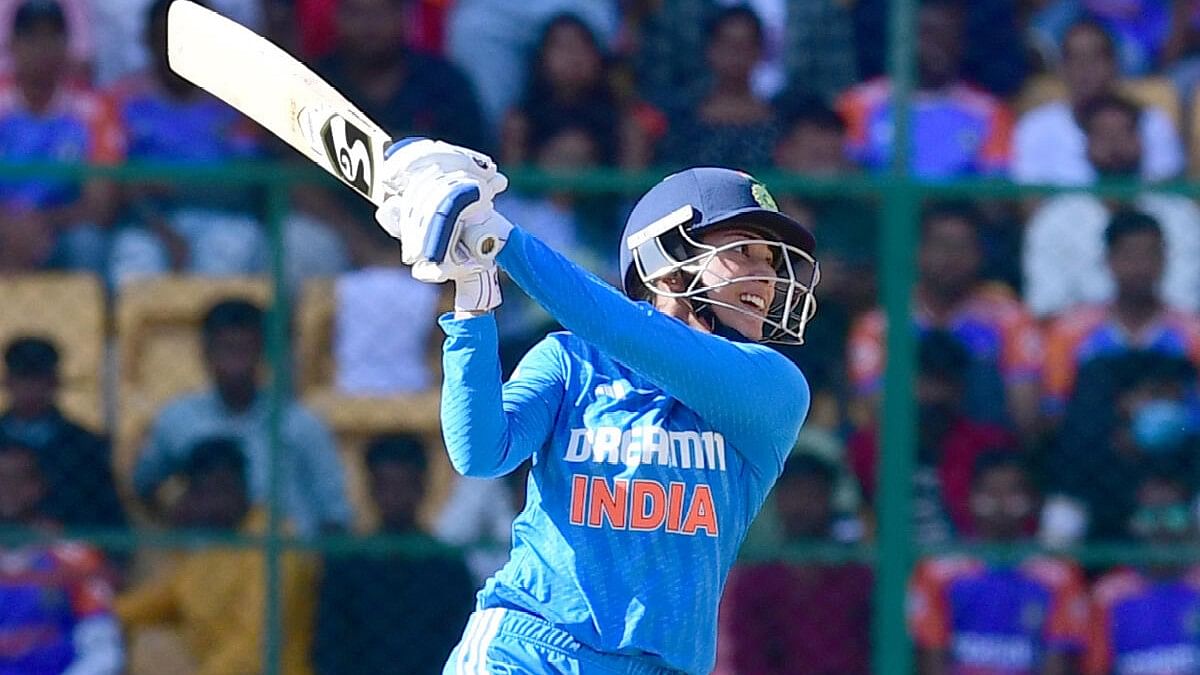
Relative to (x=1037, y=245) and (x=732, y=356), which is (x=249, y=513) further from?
(x=732, y=356)

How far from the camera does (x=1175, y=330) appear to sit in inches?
240

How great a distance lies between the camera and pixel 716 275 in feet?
10.6

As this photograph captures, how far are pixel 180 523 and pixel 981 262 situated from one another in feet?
8.78

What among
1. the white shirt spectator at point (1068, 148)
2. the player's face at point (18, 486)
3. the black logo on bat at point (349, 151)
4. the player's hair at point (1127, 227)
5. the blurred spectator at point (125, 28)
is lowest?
the player's face at point (18, 486)

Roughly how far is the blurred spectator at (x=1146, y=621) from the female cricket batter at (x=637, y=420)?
9.89ft

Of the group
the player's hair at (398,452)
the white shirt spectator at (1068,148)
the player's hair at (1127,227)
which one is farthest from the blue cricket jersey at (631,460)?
the white shirt spectator at (1068,148)

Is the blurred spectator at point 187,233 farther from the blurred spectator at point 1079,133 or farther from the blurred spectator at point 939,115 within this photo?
the blurred spectator at point 1079,133

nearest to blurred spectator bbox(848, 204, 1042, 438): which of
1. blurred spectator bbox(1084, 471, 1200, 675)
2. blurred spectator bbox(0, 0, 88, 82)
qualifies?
blurred spectator bbox(1084, 471, 1200, 675)

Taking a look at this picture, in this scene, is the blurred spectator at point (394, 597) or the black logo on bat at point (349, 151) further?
the blurred spectator at point (394, 597)

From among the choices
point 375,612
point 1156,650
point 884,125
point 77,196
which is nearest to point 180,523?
point 375,612

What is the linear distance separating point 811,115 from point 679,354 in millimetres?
3387

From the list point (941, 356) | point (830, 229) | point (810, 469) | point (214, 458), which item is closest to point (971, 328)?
point (941, 356)

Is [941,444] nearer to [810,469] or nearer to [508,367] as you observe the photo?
[810,469]

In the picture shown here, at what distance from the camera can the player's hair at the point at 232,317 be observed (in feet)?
20.0
